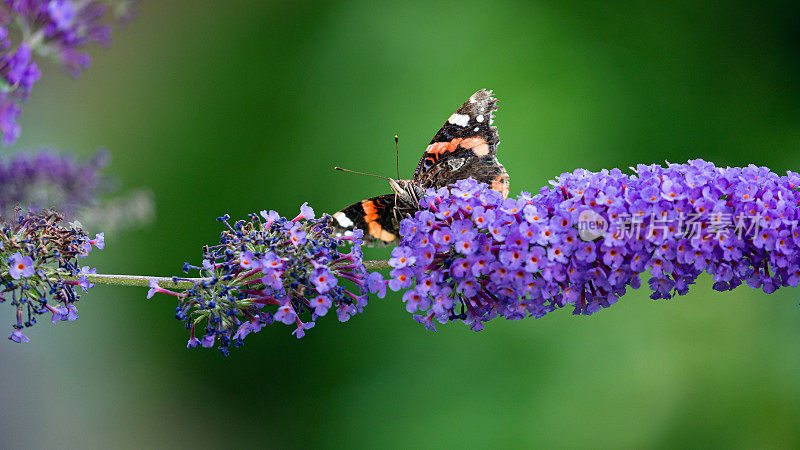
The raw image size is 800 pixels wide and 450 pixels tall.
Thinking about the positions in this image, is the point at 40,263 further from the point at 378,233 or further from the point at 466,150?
the point at 466,150

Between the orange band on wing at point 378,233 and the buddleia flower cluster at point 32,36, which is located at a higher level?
the buddleia flower cluster at point 32,36

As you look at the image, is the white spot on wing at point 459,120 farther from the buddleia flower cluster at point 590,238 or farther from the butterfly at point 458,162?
the buddleia flower cluster at point 590,238

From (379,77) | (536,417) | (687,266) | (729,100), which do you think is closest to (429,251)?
(687,266)

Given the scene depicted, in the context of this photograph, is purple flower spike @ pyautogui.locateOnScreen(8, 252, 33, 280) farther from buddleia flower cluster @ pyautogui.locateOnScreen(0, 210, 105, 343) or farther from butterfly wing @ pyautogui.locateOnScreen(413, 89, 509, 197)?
butterfly wing @ pyautogui.locateOnScreen(413, 89, 509, 197)

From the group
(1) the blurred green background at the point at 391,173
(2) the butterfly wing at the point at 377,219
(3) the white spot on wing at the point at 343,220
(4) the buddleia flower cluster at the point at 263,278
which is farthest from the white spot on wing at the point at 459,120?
(1) the blurred green background at the point at 391,173

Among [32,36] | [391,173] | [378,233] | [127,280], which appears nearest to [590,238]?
[378,233]

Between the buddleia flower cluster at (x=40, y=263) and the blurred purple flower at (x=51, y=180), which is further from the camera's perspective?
the buddleia flower cluster at (x=40, y=263)

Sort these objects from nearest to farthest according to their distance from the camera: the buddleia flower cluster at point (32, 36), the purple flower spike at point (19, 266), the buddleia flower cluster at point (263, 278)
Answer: the buddleia flower cluster at point (32, 36)
the purple flower spike at point (19, 266)
the buddleia flower cluster at point (263, 278)

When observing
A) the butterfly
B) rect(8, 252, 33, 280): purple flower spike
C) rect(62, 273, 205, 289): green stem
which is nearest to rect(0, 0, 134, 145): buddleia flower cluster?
rect(8, 252, 33, 280): purple flower spike
